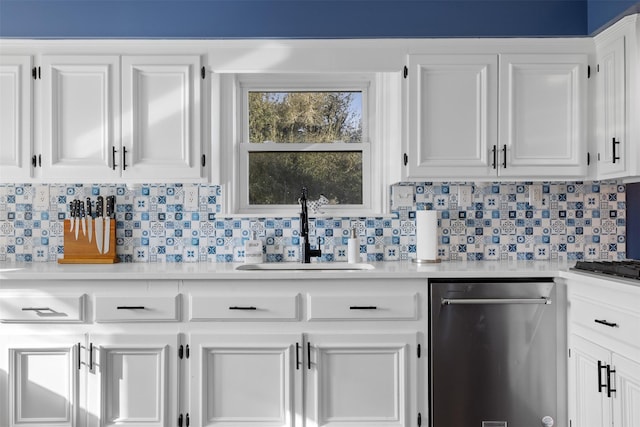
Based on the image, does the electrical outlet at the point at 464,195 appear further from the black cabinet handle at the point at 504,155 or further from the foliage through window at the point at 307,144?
the foliage through window at the point at 307,144

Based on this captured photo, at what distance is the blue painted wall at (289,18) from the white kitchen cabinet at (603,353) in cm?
154

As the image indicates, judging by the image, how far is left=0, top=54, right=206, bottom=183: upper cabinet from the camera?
2873 mm

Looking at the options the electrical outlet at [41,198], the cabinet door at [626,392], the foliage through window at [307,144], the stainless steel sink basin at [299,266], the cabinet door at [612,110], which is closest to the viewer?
the cabinet door at [626,392]

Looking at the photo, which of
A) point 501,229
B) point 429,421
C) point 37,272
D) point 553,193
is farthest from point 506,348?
point 37,272

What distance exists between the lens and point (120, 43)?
2883 mm

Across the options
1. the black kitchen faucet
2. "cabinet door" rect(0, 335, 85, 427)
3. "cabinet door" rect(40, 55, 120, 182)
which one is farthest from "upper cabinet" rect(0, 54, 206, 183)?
"cabinet door" rect(0, 335, 85, 427)

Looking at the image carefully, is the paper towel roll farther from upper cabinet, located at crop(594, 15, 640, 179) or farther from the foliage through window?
upper cabinet, located at crop(594, 15, 640, 179)

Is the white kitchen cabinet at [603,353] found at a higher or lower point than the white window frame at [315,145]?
lower

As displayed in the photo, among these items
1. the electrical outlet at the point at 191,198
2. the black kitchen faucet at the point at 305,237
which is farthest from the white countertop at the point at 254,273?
the electrical outlet at the point at 191,198

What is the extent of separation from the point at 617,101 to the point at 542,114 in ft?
1.13

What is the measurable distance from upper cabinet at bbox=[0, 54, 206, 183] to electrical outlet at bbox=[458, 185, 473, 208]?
4.88ft

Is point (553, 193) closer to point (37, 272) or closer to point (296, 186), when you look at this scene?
point (296, 186)

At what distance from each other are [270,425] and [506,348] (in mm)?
1165

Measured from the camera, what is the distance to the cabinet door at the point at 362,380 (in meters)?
2.63
